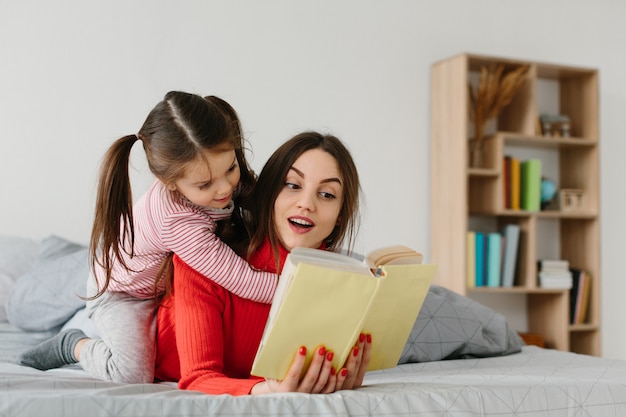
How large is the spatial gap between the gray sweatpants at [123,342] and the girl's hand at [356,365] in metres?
0.44

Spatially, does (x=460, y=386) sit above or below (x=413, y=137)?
below

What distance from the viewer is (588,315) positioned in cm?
381

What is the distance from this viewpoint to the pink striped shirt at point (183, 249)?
1399mm

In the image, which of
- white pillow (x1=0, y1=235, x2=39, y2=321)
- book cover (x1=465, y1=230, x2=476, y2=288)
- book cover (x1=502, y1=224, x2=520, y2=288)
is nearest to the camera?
white pillow (x1=0, y1=235, x2=39, y2=321)

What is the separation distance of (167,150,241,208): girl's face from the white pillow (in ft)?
3.72

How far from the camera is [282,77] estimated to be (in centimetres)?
343

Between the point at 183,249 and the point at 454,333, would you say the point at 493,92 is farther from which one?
the point at 183,249

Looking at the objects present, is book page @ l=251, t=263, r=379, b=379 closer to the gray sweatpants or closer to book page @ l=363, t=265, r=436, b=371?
book page @ l=363, t=265, r=436, b=371

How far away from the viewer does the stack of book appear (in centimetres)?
371

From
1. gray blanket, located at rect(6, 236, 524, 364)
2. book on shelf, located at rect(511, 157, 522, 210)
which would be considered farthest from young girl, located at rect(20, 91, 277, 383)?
book on shelf, located at rect(511, 157, 522, 210)

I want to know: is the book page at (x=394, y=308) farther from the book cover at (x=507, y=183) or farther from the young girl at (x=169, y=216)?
the book cover at (x=507, y=183)

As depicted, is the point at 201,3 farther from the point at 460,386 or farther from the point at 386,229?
the point at 460,386

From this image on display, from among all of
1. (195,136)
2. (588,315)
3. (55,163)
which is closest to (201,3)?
(55,163)

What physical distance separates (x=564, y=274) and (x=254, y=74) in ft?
5.74
